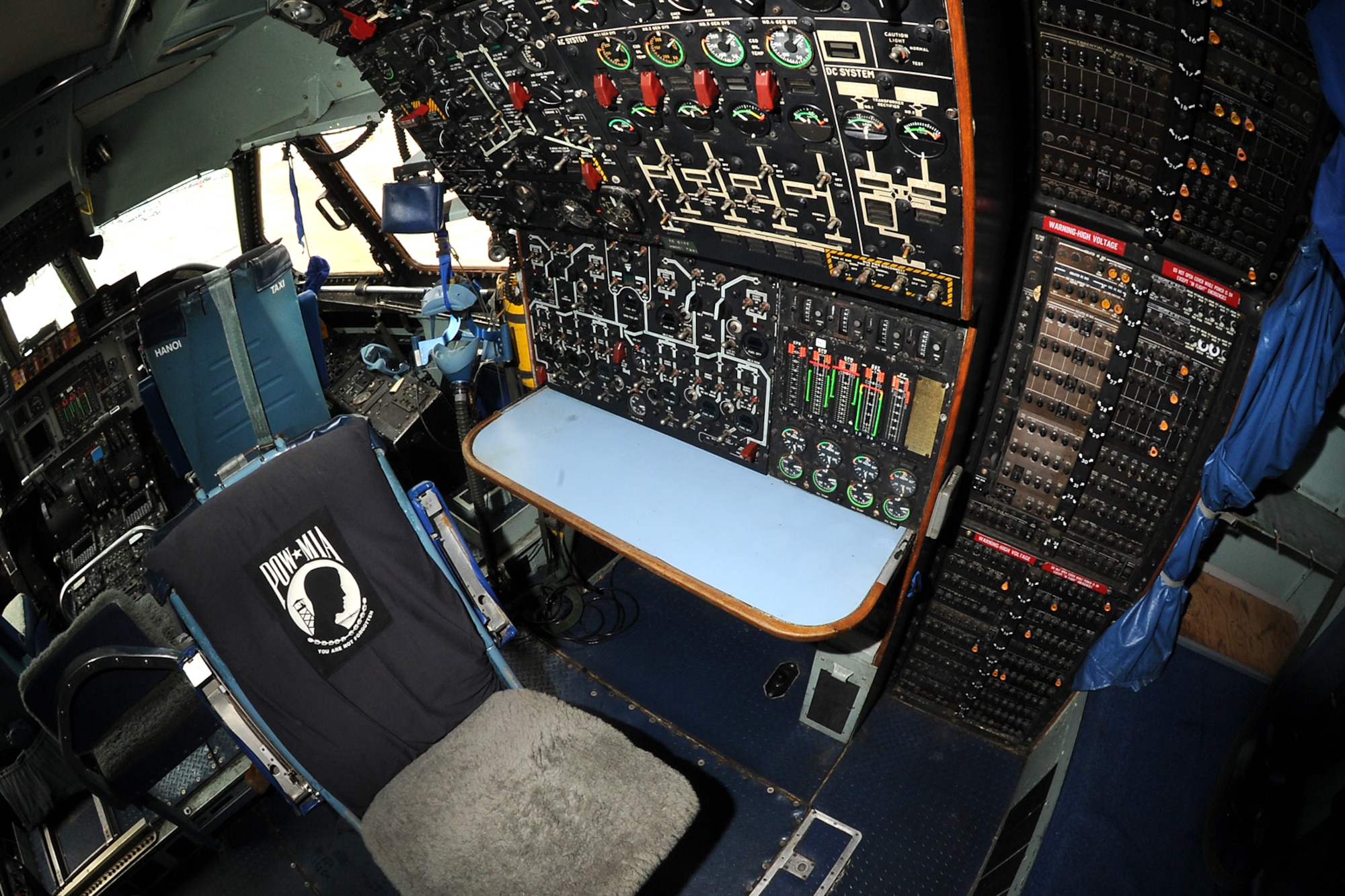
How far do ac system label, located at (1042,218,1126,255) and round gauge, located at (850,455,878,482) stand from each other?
81 centimetres

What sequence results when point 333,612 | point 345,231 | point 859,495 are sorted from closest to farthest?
point 333,612
point 859,495
point 345,231

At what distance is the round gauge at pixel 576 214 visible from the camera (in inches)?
104

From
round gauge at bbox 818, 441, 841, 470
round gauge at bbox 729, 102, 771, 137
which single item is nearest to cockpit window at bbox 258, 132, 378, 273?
round gauge at bbox 818, 441, 841, 470

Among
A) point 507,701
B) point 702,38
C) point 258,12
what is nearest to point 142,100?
point 258,12

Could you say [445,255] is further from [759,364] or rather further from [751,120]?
[751,120]

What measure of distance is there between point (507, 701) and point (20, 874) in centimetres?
148

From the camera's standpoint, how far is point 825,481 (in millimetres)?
2545

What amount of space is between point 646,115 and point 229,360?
7.47 ft

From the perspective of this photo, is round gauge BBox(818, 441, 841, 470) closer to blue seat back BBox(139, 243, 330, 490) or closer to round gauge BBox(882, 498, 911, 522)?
round gauge BBox(882, 498, 911, 522)

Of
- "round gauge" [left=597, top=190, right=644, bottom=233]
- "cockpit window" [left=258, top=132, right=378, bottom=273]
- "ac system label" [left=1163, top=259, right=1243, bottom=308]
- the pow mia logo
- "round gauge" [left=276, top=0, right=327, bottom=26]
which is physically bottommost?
"cockpit window" [left=258, top=132, right=378, bottom=273]

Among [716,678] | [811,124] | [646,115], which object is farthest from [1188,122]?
[716,678]

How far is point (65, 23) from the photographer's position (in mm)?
2098

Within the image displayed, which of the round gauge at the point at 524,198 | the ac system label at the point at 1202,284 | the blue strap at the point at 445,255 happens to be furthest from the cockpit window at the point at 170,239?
the ac system label at the point at 1202,284

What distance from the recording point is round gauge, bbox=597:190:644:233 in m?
2.48
